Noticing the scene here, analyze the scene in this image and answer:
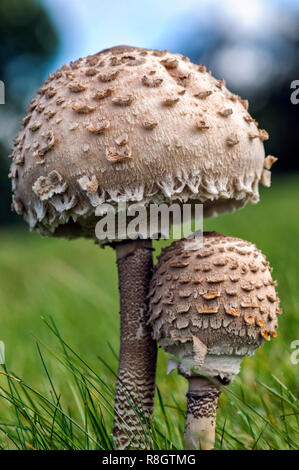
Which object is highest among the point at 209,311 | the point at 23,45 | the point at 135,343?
the point at 23,45

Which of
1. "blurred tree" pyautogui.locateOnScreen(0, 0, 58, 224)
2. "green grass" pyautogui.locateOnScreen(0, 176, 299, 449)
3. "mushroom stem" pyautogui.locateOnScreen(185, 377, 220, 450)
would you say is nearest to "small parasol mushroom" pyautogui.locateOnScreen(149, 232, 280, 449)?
"mushroom stem" pyautogui.locateOnScreen(185, 377, 220, 450)

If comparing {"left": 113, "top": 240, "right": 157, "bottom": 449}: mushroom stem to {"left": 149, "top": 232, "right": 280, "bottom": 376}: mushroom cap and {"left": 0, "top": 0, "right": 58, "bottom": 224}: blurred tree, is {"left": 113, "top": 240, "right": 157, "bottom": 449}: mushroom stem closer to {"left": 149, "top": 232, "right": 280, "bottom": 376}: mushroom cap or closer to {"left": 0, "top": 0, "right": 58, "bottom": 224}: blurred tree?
{"left": 149, "top": 232, "right": 280, "bottom": 376}: mushroom cap

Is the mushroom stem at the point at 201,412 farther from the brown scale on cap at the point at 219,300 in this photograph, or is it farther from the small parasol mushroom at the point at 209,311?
the brown scale on cap at the point at 219,300

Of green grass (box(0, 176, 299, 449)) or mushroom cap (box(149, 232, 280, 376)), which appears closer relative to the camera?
mushroom cap (box(149, 232, 280, 376))

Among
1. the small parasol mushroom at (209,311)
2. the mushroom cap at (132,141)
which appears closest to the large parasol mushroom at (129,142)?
the mushroom cap at (132,141)

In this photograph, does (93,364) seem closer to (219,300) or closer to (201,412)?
(201,412)

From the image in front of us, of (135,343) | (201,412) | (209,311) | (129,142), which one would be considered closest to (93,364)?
(135,343)
